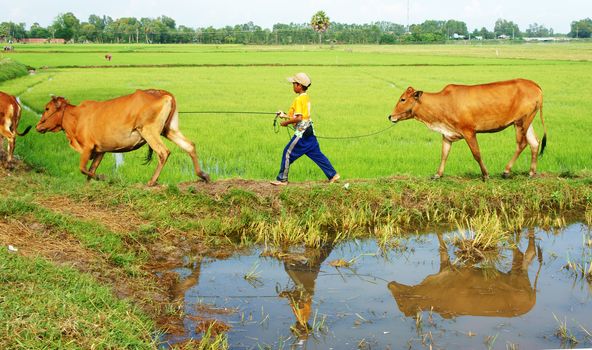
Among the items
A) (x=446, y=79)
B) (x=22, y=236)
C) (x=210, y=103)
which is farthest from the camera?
(x=446, y=79)

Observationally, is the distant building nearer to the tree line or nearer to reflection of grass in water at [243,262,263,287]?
the tree line

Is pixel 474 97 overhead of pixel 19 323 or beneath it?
overhead

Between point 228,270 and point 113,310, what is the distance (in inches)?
68.0

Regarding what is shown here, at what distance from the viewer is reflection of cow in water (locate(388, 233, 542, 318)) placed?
207 inches

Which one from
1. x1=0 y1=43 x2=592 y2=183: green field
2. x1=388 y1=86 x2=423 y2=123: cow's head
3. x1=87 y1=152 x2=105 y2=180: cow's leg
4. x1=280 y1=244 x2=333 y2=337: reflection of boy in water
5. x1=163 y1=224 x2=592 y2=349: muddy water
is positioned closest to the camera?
x1=163 y1=224 x2=592 y2=349: muddy water

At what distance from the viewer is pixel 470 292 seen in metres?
5.64

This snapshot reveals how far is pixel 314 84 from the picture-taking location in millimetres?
25516

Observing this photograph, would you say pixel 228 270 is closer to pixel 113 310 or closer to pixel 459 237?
pixel 113 310

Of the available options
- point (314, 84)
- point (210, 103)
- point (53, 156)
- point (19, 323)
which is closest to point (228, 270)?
point (19, 323)

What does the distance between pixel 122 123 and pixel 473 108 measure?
421 centimetres

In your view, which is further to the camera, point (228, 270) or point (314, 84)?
point (314, 84)

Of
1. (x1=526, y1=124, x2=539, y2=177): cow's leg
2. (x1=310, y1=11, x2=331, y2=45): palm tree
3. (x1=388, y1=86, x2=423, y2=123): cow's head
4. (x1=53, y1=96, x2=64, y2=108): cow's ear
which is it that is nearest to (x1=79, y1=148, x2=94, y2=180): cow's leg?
(x1=53, y1=96, x2=64, y2=108): cow's ear

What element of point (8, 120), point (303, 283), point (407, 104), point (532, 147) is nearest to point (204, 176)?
point (303, 283)

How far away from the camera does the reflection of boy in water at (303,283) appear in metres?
4.86
